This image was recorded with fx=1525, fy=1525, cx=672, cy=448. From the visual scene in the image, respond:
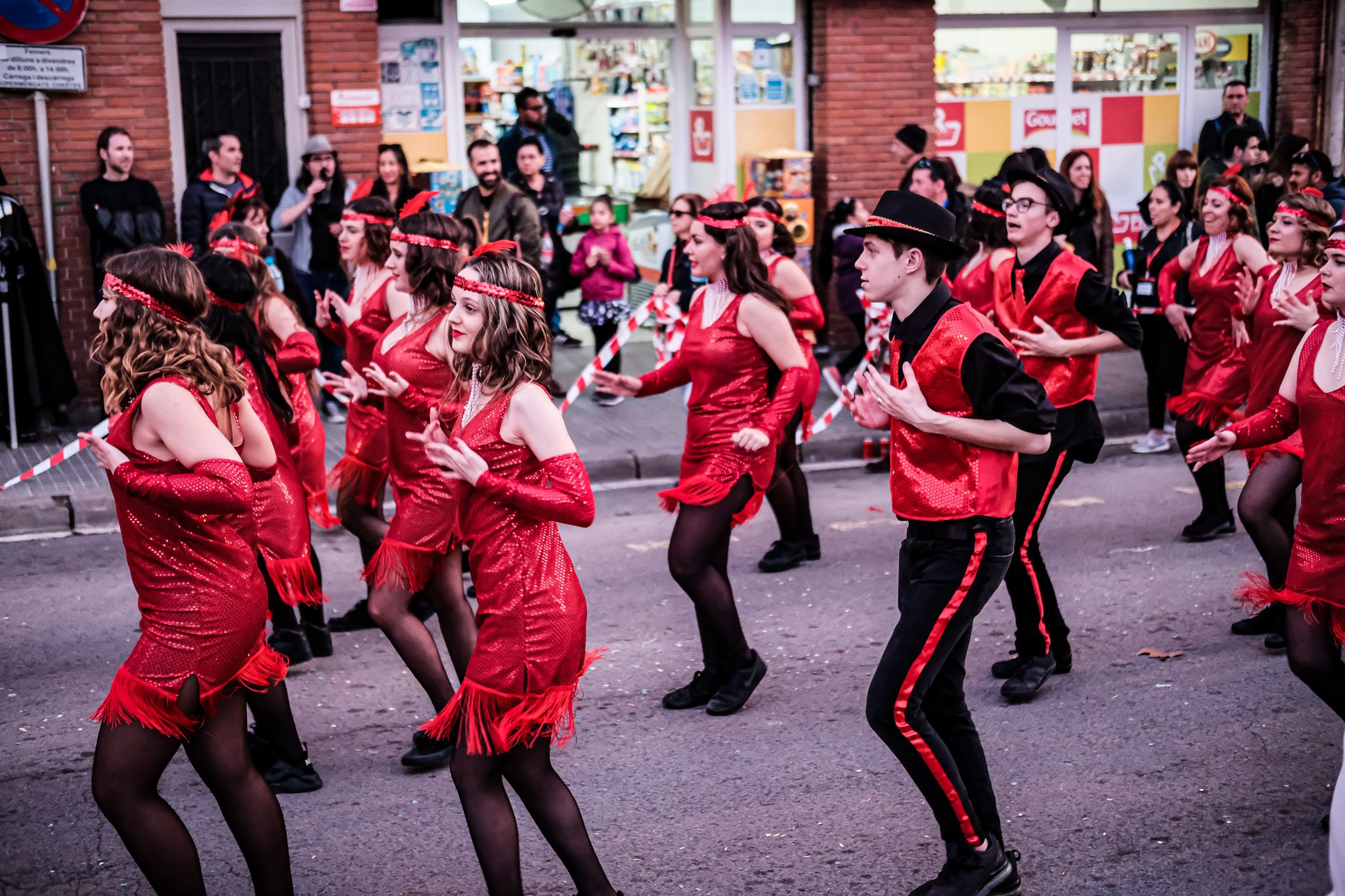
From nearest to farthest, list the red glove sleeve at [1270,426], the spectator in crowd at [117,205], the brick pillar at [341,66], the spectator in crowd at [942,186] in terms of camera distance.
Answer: the red glove sleeve at [1270,426], the spectator in crowd at [942,186], the spectator in crowd at [117,205], the brick pillar at [341,66]

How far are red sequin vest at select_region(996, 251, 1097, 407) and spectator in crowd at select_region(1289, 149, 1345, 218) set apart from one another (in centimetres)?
670

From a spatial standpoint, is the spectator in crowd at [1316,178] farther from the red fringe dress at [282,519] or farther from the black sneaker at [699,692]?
the red fringe dress at [282,519]

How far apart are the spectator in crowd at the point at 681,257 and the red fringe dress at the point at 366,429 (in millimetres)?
2913

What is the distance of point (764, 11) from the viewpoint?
14.6 meters

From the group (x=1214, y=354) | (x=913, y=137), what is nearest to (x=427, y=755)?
(x=1214, y=354)

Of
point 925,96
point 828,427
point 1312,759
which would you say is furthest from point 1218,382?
point 925,96

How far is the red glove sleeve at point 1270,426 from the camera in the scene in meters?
5.11

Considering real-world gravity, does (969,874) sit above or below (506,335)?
below

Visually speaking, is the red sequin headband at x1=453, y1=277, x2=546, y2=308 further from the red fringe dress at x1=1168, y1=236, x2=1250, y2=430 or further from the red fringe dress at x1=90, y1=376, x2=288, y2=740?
the red fringe dress at x1=1168, y1=236, x2=1250, y2=430

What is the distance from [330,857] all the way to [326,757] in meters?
0.90

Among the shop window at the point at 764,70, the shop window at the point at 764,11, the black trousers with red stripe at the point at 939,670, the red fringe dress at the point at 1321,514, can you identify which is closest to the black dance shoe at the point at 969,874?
the black trousers with red stripe at the point at 939,670

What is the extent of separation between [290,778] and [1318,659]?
3.47 meters

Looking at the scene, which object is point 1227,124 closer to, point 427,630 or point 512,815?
point 427,630

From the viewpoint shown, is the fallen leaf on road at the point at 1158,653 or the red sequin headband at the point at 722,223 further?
the fallen leaf on road at the point at 1158,653
